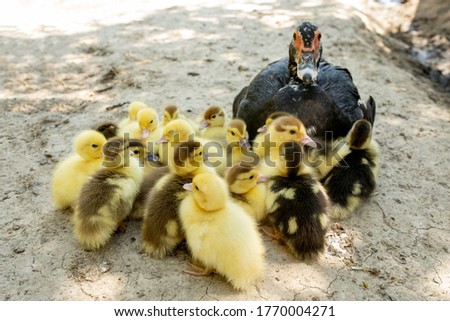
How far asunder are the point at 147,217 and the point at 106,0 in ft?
24.0

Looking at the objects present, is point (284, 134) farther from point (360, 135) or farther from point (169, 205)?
point (169, 205)

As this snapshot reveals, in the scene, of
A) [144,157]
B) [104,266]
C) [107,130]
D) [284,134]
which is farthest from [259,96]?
[104,266]

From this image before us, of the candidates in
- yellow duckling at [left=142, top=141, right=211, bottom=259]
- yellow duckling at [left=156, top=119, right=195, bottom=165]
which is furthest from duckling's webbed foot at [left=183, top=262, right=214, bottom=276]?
yellow duckling at [left=156, top=119, right=195, bottom=165]

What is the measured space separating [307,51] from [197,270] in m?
2.30

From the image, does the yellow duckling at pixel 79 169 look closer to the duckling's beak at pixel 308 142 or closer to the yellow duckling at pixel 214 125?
the yellow duckling at pixel 214 125

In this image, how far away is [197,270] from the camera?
3.15 m

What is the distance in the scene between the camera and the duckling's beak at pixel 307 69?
13.6 feet

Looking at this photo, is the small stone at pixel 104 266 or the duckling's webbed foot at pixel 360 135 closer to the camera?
the small stone at pixel 104 266

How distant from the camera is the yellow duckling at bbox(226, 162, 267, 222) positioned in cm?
335

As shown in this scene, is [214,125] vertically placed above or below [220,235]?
below

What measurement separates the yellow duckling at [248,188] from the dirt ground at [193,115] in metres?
0.26

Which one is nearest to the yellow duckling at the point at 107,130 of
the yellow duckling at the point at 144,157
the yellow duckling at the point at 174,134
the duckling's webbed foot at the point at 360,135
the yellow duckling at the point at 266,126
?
the yellow duckling at the point at 144,157

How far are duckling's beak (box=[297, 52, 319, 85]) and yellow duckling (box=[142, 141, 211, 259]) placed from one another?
142 cm
